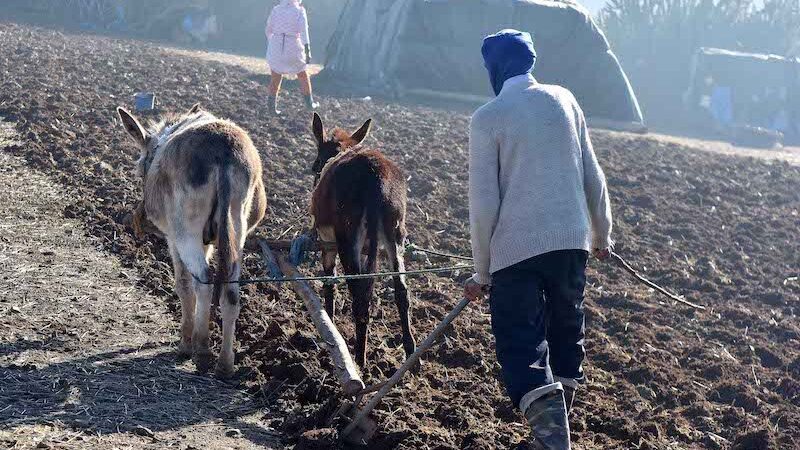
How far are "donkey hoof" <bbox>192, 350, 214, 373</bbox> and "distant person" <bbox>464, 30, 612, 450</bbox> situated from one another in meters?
2.06

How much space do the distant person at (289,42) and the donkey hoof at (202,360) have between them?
1016 centimetres

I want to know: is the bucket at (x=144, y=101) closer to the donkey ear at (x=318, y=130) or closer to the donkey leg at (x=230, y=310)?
the donkey ear at (x=318, y=130)

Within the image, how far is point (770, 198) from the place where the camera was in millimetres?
13656

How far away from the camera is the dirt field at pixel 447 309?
211 inches

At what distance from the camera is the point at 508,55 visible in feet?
14.5

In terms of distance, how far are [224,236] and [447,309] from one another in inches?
96.5

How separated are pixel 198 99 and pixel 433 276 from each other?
797cm

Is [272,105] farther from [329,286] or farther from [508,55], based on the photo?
[508,55]

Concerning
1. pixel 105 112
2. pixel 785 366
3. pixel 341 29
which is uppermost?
pixel 341 29

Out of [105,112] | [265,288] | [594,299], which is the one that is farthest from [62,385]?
[105,112]

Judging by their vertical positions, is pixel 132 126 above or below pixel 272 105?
above

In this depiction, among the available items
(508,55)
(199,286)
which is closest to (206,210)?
(199,286)

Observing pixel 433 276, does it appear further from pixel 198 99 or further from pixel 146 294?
pixel 198 99

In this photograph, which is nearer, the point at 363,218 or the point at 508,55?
the point at 508,55
